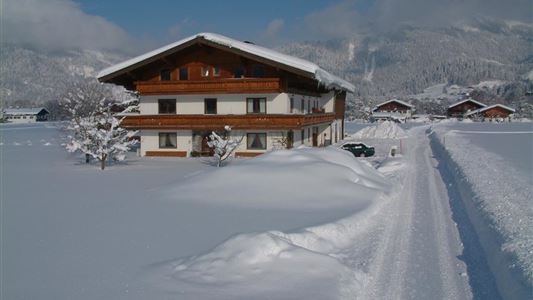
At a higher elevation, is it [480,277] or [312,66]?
[312,66]

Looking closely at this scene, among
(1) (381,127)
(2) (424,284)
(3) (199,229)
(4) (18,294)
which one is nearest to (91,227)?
(3) (199,229)

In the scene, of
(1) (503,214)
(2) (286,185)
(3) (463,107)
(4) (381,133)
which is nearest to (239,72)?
(2) (286,185)

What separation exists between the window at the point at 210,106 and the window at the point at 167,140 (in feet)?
10.0

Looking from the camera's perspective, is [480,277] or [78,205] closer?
[480,277]

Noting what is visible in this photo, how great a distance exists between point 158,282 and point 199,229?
3.39 meters

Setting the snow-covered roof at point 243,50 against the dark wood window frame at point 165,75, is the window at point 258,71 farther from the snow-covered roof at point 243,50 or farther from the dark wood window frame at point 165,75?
the dark wood window frame at point 165,75

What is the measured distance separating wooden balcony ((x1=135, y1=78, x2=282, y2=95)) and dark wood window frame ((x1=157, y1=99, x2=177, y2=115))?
0.82 m

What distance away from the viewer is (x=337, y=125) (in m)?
48.3

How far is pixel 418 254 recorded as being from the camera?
397 inches

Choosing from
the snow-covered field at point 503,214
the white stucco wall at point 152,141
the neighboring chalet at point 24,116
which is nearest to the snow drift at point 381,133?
the white stucco wall at point 152,141

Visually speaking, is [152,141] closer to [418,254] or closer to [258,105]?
[258,105]

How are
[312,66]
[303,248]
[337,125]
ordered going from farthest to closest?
[337,125], [312,66], [303,248]

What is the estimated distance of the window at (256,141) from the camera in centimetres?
3100

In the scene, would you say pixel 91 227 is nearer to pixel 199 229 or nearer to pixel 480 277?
pixel 199 229
